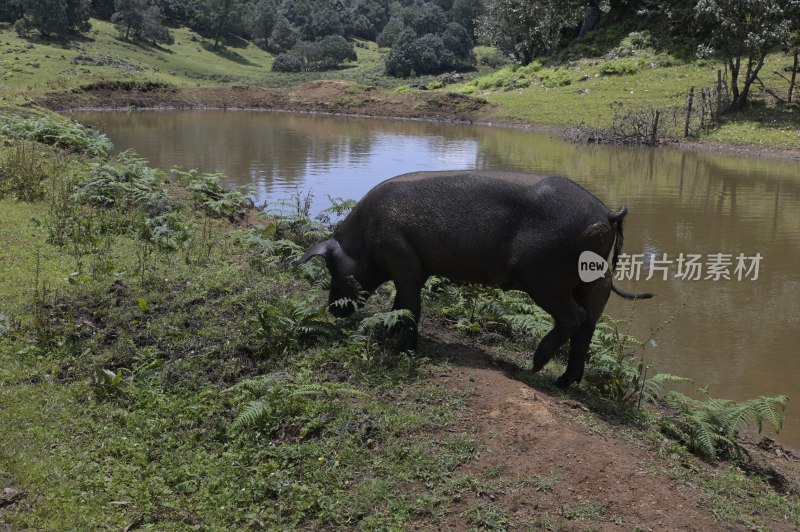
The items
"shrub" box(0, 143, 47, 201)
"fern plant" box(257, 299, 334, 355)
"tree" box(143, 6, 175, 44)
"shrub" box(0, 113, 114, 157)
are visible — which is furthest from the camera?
"tree" box(143, 6, 175, 44)

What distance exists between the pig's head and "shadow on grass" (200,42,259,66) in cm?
8724

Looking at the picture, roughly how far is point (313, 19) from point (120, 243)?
113 m

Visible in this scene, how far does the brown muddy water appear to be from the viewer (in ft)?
31.9

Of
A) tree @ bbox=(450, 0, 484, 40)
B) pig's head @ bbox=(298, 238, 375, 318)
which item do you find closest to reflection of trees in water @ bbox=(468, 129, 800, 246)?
pig's head @ bbox=(298, 238, 375, 318)

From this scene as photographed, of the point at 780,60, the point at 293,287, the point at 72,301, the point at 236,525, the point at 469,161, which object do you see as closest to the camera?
the point at 236,525

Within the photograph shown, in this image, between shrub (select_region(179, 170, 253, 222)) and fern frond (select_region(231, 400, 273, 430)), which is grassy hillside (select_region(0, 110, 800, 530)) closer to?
fern frond (select_region(231, 400, 273, 430))

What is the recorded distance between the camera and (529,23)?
60625mm

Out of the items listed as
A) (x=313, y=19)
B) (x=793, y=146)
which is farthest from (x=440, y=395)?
(x=313, y=19)

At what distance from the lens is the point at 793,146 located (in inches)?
1192

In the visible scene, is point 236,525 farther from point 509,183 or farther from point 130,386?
point 509,183

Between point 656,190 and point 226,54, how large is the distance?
79595mm

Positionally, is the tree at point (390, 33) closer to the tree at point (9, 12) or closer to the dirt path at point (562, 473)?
the tree at point (9, 12)

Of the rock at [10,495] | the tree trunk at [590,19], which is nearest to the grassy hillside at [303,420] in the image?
the rock at [10,495]

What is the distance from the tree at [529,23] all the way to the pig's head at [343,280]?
2175 inches
